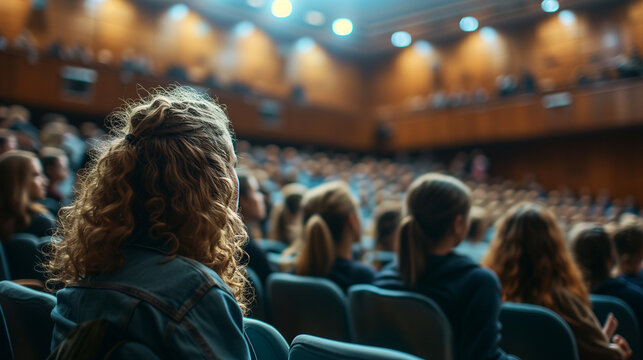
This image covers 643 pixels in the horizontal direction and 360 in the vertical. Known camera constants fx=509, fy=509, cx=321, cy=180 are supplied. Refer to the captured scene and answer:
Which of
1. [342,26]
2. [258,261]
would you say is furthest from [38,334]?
[342,26]

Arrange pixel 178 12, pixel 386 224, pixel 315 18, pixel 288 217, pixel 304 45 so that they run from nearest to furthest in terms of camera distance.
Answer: pixel 386 224, pixel 288 217, pixel 178 12, pixel 315 18, pixel 304 45

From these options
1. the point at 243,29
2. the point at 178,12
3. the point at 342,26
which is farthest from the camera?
the point at 342,26

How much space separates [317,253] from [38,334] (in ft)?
4.05

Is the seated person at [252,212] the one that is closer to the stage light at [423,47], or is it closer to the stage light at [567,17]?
the stage light at [567,17]

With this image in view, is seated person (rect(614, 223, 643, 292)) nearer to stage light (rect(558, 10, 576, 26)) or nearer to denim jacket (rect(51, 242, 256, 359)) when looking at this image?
denim jacket (rect(51, 242, 256, 359))

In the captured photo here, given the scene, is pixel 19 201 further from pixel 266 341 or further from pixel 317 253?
pixel 266 341

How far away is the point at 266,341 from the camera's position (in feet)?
3.78

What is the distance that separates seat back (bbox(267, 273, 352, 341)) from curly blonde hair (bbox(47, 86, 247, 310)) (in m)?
0.96

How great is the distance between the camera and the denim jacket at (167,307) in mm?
868

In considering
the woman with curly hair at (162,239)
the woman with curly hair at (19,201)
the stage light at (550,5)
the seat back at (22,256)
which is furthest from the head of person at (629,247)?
the stage light at (550,5)

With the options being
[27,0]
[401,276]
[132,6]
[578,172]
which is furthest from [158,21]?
[401,276]

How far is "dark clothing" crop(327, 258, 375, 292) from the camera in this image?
7.52 feet

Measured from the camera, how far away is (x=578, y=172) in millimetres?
12477

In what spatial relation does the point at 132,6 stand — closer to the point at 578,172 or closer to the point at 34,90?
the point at 34,90
